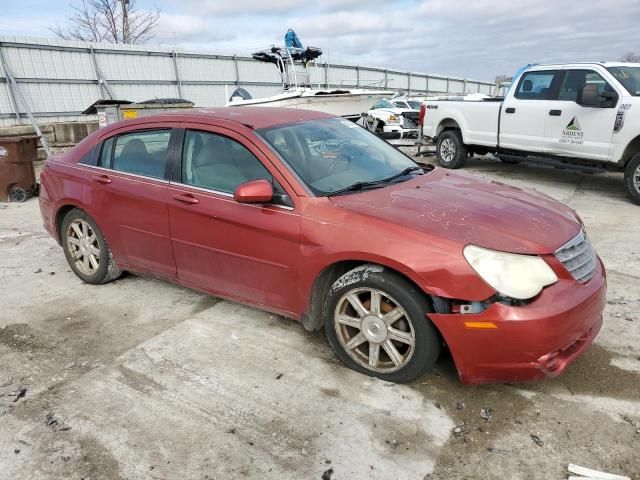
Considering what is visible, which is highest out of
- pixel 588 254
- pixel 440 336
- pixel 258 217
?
pixel 258 217

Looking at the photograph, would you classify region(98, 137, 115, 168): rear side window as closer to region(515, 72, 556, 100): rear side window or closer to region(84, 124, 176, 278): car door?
region(84, 124, 176, 278): car door

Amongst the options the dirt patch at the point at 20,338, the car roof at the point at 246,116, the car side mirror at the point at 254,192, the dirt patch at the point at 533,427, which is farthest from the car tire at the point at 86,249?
the dirt patch at the point at 533,427

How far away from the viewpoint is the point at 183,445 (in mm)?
2531

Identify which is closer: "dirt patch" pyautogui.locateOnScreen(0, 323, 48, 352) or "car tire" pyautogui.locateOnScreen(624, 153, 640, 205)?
"dirt patch" pyautogui.locateOnScreen(0, 323, 48, 352)

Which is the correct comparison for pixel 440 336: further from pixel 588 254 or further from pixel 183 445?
pixel 183 445

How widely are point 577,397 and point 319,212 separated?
1829 mm

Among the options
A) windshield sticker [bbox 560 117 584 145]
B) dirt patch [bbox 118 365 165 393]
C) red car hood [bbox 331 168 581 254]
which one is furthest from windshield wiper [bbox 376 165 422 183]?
windshield sticker [bbox 560 117 584 145]

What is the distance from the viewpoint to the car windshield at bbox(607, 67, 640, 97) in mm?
7383

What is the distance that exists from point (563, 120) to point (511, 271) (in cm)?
661

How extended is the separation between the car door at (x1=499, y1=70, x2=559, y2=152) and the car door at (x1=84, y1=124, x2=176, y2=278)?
687 centimetres

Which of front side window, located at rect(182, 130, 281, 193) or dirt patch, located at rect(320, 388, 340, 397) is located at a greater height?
front side window, located at rect(182, 130, 281, 193)

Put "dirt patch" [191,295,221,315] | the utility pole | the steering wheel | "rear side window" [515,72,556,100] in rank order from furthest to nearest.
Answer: the utility pole < "rear side window" [515,72,556,100] < "dirt patch" [191,295,221,315] < the steering wheel

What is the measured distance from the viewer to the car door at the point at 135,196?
12.6 ft

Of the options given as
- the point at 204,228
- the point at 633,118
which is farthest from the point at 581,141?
the point at 204,228
